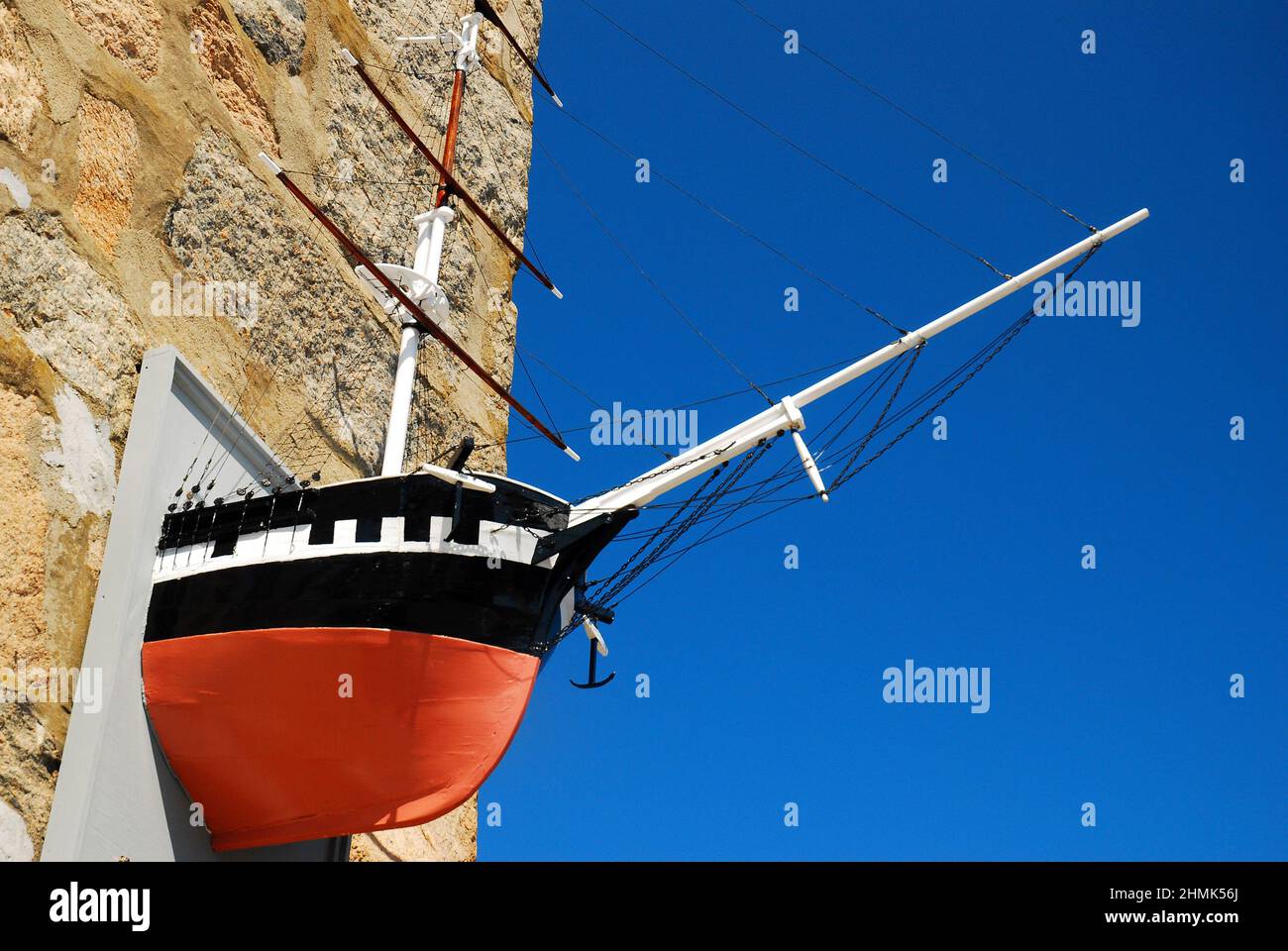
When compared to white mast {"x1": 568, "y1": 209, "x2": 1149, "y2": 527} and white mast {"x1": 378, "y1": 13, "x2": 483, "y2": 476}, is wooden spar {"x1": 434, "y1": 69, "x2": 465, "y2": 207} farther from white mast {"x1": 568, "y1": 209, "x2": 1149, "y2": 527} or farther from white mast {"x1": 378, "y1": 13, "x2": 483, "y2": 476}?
white mast {"x1": 568, "y1": 209, "x2": 1149, "y2": 527}

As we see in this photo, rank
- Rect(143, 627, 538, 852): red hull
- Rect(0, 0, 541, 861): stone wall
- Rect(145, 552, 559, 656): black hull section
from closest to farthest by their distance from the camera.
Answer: Rect(0, 0, 541, 861): stone wall
Rect(143, 627, 538, 852): red hull
Rect(145, 552, 559, 656): black hull section

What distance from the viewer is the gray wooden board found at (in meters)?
7.51

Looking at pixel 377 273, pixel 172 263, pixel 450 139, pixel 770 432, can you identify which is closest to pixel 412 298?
pixel 377 273

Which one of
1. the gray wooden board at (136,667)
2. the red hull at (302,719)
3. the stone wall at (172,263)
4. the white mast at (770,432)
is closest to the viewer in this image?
the gray wooden board at (136,667)

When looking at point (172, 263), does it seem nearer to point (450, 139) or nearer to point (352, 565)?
point (352, 565)

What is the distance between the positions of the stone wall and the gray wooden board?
0.12m

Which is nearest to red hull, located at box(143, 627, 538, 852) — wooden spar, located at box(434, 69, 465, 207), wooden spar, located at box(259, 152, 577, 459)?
wooden spar, located at box(259, 152, 577, 459)

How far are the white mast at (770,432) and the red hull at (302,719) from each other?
1556 mm

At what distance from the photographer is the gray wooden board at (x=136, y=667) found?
751 cm

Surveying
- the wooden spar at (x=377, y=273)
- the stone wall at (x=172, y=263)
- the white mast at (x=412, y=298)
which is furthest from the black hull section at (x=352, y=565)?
the wooden spar at (x=377, y=273)

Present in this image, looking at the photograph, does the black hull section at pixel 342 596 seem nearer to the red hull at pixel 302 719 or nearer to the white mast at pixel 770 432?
the red hull at pixel 302 719

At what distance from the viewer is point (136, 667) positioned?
8141mm

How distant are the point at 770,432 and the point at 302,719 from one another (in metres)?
3.92
